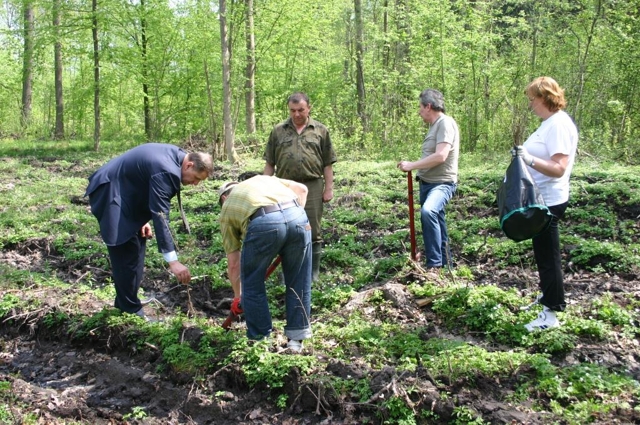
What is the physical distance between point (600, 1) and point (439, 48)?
4.12m

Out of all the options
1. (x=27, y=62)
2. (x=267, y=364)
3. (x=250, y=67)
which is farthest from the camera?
(x=27, y=62)

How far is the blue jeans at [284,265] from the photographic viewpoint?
4168mm

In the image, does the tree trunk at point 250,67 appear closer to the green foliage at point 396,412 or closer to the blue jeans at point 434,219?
the blue jeans at point 434,219

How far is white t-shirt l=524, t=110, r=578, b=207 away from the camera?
431cm

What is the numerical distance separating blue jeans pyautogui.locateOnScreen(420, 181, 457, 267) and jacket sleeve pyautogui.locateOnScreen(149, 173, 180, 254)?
94.5 inches

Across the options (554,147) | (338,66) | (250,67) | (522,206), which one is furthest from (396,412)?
(338,66)

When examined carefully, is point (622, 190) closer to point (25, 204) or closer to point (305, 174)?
point (305, 174)

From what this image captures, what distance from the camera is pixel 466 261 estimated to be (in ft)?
23.1

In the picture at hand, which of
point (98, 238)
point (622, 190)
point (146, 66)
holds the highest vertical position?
point (146, 66)

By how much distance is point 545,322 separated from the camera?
14.9 feet

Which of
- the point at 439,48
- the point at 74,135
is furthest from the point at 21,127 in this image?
the point at 439,48

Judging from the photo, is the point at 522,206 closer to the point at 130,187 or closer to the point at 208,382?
the point at 208,382

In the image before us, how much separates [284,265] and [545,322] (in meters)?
2.12

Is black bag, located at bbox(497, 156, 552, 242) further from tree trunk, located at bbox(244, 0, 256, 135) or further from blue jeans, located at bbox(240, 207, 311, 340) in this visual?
tree trunk, located at bbox(244, 0, 256, 135)
